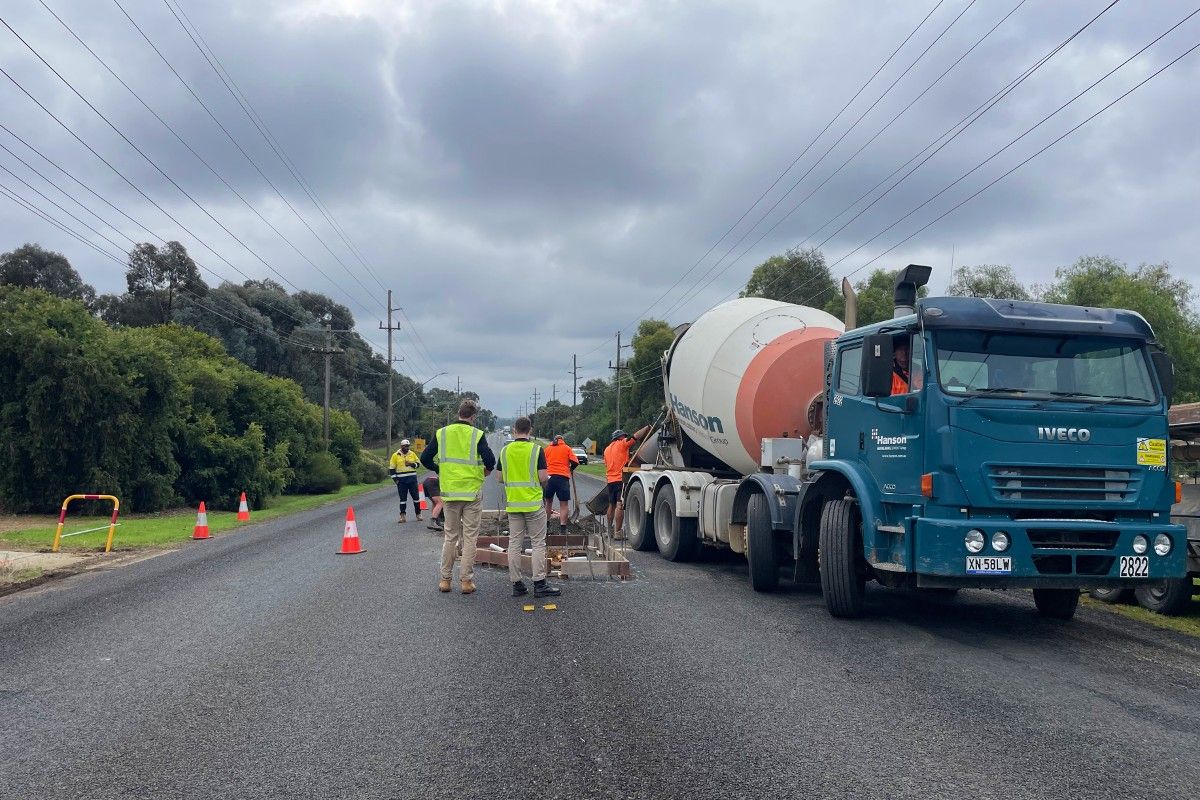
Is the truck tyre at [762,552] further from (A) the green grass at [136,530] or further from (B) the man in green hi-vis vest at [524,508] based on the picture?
(A) the green grass at [136,530]

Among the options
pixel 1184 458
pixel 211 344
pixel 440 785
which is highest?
pixel 211 344

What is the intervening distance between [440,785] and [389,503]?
2469cm

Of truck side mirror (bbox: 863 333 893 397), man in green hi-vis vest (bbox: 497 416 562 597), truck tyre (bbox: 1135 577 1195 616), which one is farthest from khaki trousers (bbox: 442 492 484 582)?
truck tyre (bbox: 1135 577 1195 616)

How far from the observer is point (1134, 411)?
7551 mm

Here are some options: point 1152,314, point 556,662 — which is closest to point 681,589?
point 556,662

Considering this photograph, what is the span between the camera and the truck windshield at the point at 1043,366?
25.0ft

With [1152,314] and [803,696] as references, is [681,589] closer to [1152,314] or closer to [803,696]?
[803,696]

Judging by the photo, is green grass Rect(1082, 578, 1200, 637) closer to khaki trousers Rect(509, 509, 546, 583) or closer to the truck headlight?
the truck headlight

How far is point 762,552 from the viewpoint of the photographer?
32.9ft

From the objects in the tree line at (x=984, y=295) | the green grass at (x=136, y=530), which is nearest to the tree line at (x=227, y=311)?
the tree line at (x=984, y=295)

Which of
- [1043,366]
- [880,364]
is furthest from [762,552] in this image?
[1043,366]

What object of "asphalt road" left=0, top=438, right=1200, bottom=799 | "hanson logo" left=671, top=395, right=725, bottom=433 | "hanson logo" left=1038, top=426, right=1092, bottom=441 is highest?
"hanson logo" left=671, top=395, right=725, bottom=433

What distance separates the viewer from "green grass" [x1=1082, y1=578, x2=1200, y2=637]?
8.54 m

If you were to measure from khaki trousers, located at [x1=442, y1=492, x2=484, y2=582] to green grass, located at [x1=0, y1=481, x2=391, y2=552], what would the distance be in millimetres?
8139
